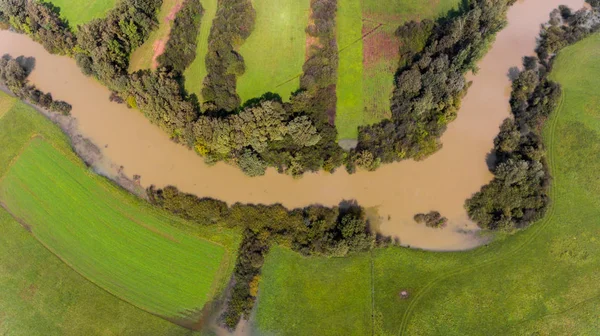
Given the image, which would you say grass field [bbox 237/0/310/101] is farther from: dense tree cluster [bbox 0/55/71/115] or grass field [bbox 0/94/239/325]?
dense tree cluster [bbox 0/55/71/115]

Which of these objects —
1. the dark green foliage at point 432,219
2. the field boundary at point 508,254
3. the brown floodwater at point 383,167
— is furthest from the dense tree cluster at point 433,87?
the field boundary at point 508,254

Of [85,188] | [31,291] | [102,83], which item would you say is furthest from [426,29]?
[31,291]

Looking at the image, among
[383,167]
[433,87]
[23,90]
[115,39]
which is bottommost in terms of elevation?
[383,167]

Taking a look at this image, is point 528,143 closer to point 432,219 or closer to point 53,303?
point 432,219

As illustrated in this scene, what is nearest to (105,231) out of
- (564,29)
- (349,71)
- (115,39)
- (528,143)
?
(115,39)

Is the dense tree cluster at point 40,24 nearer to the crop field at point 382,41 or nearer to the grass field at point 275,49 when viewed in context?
the grass field at point 275,49

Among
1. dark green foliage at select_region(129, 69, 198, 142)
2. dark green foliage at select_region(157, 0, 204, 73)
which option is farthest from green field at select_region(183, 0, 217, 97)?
dark green foliage at select_region(129, 69, 198, 142)
